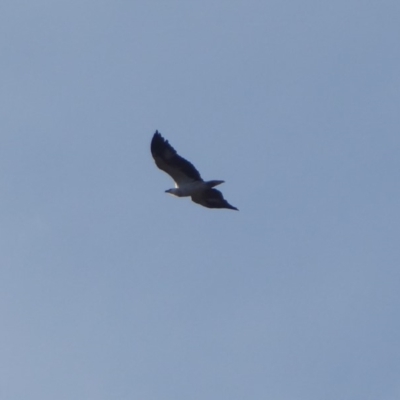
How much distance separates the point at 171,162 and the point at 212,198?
1625 mm

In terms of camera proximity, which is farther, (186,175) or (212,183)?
(186,175)

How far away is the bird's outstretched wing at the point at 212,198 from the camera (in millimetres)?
74812

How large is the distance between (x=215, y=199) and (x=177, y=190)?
1324mm

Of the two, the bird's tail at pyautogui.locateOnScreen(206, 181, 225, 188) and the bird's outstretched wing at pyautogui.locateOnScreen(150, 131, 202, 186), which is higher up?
the bird's outstretched wing at pyautogui.locateOnScreen(150, 131, 202, 186)

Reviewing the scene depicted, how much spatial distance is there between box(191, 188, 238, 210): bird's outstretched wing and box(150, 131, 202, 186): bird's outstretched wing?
480mm

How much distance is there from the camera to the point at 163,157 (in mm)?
75000

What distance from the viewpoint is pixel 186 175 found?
7531cm

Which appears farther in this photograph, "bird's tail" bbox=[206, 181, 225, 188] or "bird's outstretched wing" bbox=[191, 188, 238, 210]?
"bird's outstretched wing" bbox=[191, 188, 238, 210]

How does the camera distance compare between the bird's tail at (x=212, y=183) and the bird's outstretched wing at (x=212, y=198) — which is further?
the bird's outstretched wing at (x=212, y=198)

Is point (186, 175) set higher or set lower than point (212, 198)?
higher

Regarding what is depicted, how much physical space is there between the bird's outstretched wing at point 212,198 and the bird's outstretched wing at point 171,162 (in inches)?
18.9

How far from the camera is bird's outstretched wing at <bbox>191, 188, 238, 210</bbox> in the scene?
7481cm

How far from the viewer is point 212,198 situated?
246ft

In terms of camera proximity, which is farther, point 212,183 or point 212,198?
point 212,198
